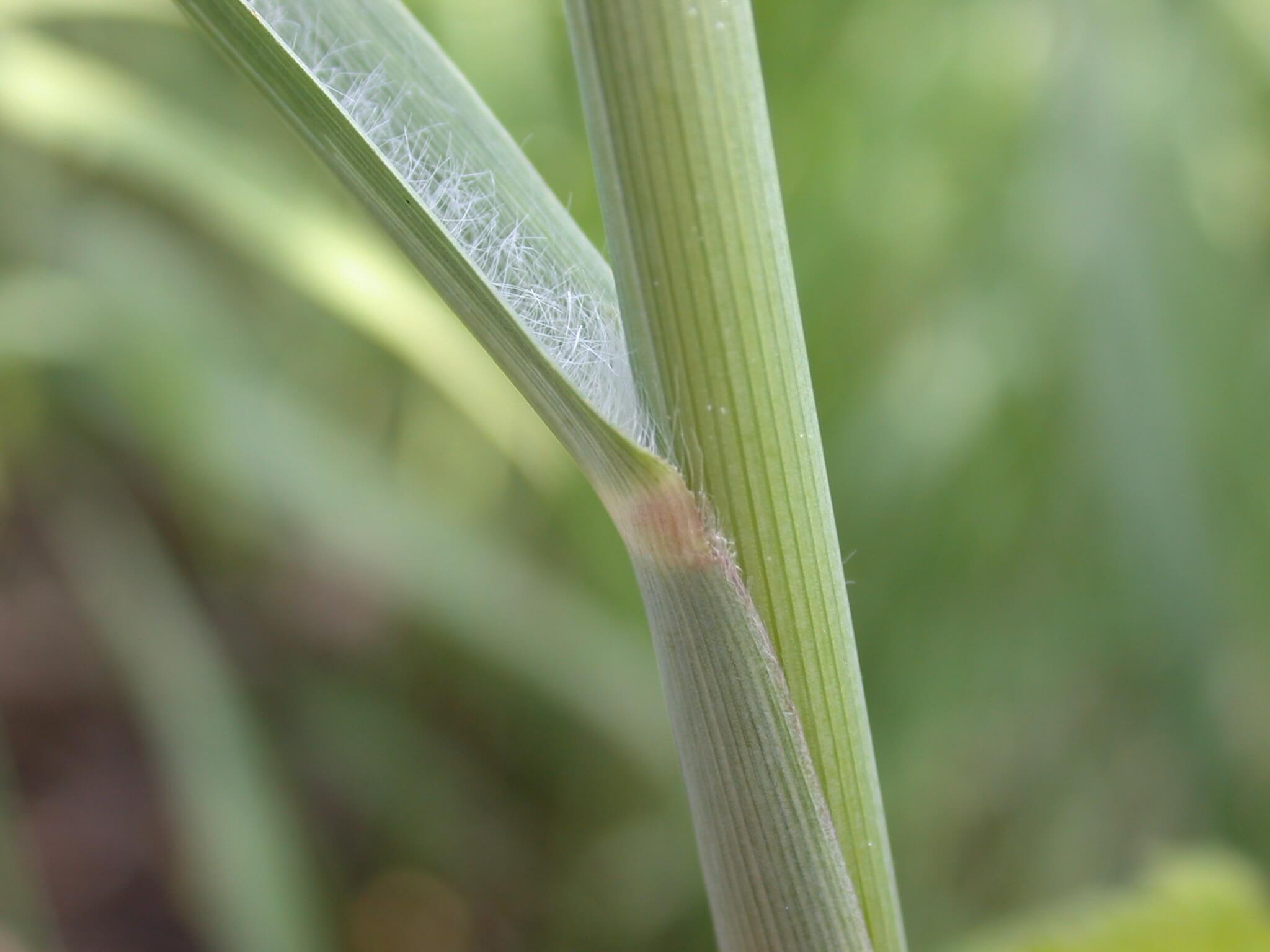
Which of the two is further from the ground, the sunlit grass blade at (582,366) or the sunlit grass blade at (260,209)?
the sunlit grass blade at (260,209)

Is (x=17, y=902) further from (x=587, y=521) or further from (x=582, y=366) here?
(x=582, y=366)

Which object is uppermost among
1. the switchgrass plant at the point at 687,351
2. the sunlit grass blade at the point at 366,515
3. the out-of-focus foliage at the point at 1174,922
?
the sunlit grass blade at the point at 366,515

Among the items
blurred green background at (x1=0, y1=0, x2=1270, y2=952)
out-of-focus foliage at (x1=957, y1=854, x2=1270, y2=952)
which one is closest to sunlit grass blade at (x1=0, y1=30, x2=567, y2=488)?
blurred green background at (x1=0, y1=0, x2=1270, y2=952)

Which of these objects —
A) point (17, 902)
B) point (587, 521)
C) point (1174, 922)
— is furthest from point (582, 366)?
point (17, 902)

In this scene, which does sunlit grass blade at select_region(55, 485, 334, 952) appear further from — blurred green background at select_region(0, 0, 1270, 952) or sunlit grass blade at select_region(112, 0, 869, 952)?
sunlit grass blade at select_region(112, 0, 869, 952)

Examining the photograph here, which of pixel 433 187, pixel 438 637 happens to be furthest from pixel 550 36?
pixel 433 187

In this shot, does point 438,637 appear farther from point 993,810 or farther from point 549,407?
point 549,407

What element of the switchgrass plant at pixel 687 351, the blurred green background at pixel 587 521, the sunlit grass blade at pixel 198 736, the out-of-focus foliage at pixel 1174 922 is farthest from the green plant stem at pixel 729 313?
the sunlit grass blade at pixel 198 736

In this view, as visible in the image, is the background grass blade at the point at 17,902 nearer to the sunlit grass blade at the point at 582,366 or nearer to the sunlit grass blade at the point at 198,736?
the sunlit grass blade at the point at 198,736
